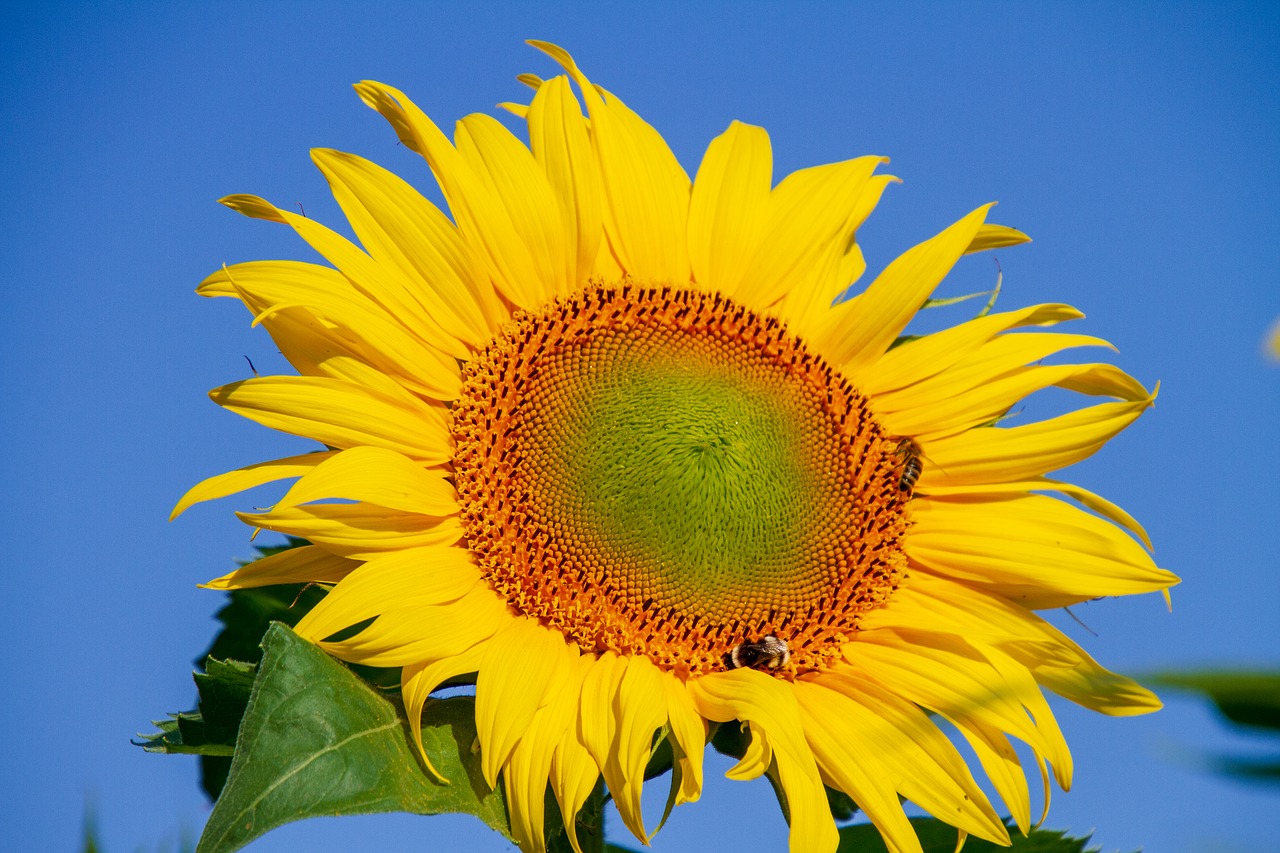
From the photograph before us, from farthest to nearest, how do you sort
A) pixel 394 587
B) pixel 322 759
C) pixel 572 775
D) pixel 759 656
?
1. pixel 759 656
2. pixel 394 587
3. pixel 572 775
4. pixel 322 759

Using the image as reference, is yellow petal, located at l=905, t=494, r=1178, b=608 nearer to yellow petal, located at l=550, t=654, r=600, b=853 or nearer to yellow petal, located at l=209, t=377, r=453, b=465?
yellow petal, located at l=550, t=654, r=600, b=853

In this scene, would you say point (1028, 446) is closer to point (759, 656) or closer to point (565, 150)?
point (759, 656)

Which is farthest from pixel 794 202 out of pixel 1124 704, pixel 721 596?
pixel 1124 704

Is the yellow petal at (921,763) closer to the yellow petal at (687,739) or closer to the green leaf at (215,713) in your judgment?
the yellow petal at (687,739)

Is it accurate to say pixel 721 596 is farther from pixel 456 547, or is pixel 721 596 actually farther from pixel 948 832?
pixel 948 832

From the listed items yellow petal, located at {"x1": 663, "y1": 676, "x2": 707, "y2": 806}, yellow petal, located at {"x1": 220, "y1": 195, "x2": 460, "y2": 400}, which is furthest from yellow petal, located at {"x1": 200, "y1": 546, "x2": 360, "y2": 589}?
yellow petal, located at {"x1": 663, "y1": 676, "x2": 707, "y2": 806}

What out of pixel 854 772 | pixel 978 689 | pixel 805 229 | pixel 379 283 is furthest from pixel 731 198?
pixel 854 772
